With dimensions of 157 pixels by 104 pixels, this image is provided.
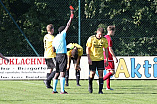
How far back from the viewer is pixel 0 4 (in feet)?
74.3

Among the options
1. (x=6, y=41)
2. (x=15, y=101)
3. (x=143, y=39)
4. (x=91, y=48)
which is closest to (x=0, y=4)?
(x=6, y=41)

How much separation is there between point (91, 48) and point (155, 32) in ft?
36.2

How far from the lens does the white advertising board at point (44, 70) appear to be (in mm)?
19922

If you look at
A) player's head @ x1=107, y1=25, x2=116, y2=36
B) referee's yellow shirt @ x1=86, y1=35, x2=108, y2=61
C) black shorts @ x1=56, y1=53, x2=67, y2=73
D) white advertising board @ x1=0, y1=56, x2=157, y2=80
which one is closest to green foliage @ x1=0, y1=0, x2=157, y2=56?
white advertising board @ x1=0, y1=56, x2=157, y2=80

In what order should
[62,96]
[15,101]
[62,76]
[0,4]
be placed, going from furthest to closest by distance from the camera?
[0,4]
[62,76]
[62,96]
[15,101]

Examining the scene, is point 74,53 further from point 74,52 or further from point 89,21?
point 89,21

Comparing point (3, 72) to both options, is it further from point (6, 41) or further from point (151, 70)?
point (151, 70)

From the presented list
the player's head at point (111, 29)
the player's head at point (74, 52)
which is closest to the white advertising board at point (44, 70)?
the player's head at point (74, 52)

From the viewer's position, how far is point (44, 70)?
785 inches

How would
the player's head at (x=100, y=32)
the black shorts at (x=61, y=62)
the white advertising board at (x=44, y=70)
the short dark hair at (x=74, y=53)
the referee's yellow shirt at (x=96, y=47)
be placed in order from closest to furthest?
the black shorts at (x=61, y=62), the player's head at (x=100, y=32), the referee's yellow shirt at (x=96, y=47), the short dark hair at (x=74, y=53), the white advertising board at (x=44, y=70)

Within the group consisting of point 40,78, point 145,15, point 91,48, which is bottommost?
point 40,78

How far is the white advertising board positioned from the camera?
19922 millimetres

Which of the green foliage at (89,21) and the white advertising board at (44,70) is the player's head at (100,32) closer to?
the white advertising board at (44,70)

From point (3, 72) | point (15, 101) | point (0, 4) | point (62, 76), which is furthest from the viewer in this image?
point (0, 4)
